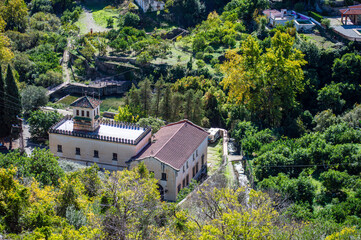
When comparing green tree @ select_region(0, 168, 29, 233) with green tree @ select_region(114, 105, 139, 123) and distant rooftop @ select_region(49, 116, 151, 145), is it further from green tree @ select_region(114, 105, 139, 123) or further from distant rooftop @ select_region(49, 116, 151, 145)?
green tree @ select_region(114, 105, 139, 123)

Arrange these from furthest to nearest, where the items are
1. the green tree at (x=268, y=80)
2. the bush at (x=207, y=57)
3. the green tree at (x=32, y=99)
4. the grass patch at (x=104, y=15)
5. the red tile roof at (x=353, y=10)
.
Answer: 1. the grass patch at (x=104, y=15)
2. the bush at (x=207, y=57)
3. the red tile roof at (x=353, y=10)
4. the green tree at (x=32, y=99)
5. the green tree at (x=268, y=80)

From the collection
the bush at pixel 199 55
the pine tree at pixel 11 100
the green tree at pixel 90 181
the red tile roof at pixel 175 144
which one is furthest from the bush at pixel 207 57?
the green tree at pixel 90 181

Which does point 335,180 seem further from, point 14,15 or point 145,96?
point 14,15

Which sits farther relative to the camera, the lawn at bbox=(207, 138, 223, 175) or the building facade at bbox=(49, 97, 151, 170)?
the lawn at bbox=(207, 138, 223, 175)

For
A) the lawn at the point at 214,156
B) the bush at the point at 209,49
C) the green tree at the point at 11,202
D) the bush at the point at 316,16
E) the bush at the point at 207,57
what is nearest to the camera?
the green tree at the point at 11,202

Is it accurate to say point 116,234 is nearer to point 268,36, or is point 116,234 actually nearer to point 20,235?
point 20,235

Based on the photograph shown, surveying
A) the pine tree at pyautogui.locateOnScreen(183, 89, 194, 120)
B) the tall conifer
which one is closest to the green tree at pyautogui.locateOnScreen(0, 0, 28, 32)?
the tall conifer

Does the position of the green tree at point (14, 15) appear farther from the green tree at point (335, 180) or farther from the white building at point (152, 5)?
the green tree at point (335, 180)
